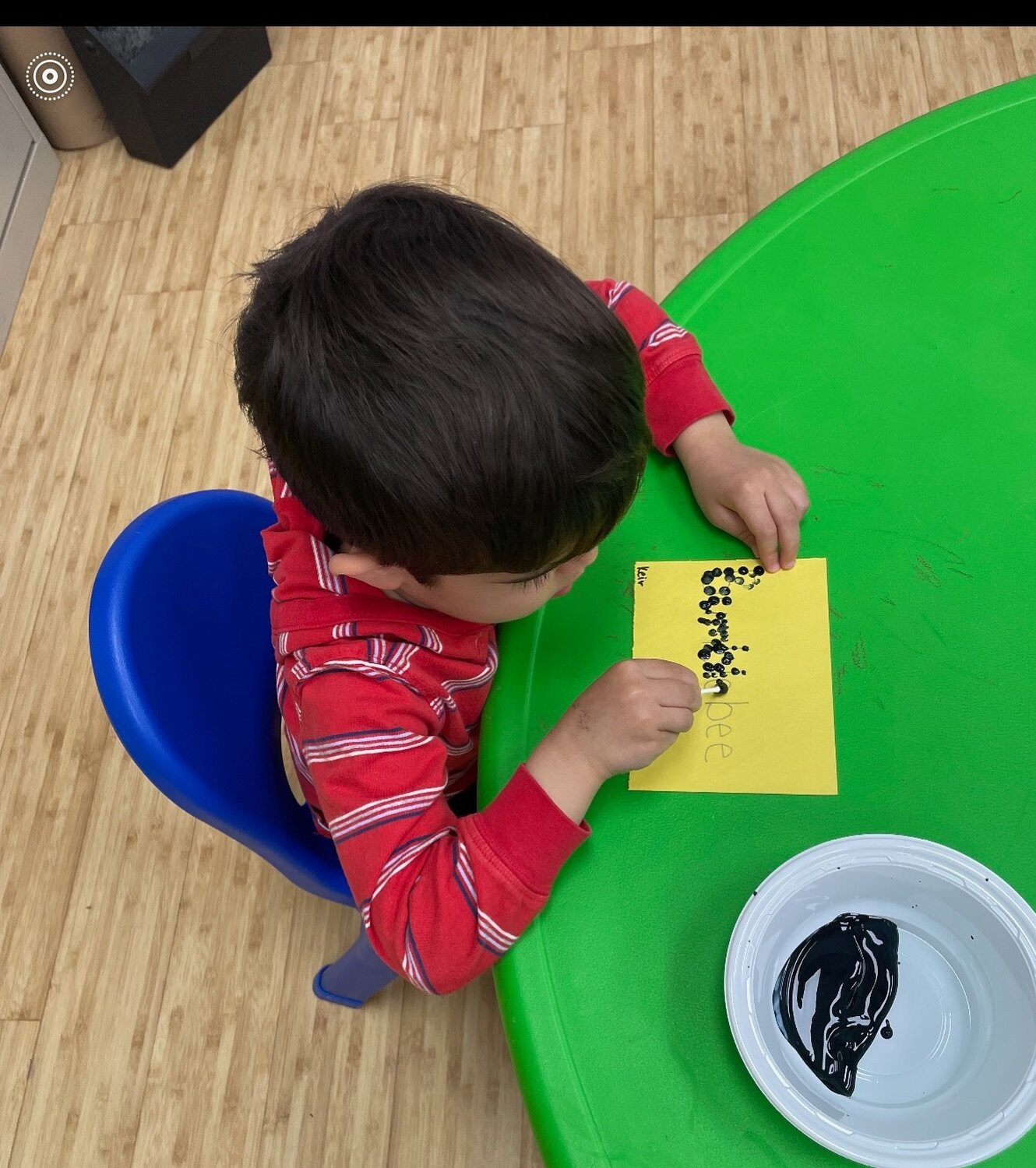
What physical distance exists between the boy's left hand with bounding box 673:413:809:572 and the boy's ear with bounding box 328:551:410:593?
0.22 meters

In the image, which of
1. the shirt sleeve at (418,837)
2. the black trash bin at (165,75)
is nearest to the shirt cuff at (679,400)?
the shirt sleeve at (418,837)

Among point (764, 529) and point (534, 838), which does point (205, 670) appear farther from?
point (764, 529)

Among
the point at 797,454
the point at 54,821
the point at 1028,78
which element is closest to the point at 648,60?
the point at 1028,78

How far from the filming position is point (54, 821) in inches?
53.2

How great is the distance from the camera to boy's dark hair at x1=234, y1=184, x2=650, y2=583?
52 cm

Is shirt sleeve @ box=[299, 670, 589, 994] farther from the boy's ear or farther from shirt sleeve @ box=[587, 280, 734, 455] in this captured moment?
shirt sleeve @ box=[587, 280, 734, 455]

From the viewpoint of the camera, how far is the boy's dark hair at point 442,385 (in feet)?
1.72

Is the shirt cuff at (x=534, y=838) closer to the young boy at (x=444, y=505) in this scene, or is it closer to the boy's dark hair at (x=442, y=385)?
the young boy at (x=444, y=505)

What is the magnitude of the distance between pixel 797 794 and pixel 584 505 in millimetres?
212

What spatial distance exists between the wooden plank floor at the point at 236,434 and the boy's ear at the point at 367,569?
2.36 feet

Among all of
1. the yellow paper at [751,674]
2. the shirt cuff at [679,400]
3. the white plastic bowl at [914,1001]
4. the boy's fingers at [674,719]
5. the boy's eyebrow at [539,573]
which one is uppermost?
the boy's eyebrow at [539,573]

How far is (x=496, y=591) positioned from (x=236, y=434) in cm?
107

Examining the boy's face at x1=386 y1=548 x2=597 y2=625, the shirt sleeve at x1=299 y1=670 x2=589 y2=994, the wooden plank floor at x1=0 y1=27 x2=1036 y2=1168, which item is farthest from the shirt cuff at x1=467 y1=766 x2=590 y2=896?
the wooden plank floor at x1=0 y1=27 x2=1036 y2=1168
